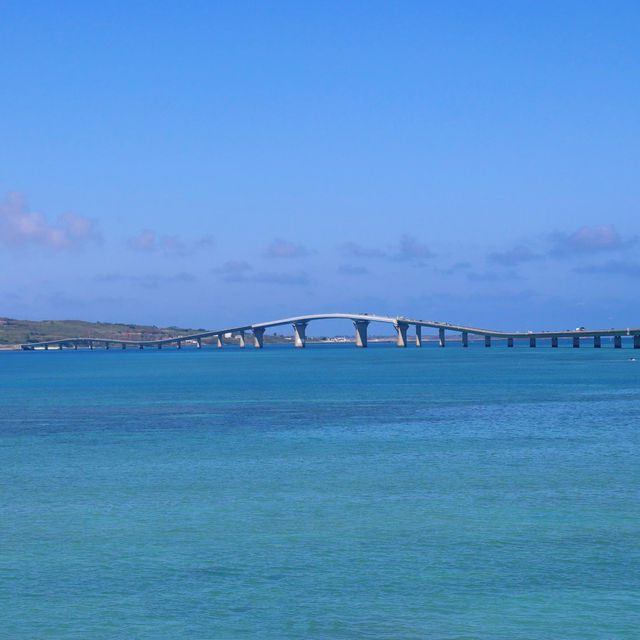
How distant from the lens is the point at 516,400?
73750mm

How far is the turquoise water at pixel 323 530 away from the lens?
19.3 metres

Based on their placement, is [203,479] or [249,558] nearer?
[249,558]

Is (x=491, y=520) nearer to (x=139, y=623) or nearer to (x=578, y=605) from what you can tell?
(x=578, y=605)

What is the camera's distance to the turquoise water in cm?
1927

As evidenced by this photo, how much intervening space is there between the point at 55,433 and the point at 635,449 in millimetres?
29680

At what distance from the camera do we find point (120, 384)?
111 meters

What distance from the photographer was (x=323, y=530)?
26.2 m

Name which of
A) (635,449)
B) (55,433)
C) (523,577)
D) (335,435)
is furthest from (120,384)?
(523,577)

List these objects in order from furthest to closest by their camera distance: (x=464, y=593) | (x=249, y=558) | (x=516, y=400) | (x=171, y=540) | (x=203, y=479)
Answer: (x=516, y=400) < (x=203, y=479) < (x=171, y=540) < (x=249, y=558) < (x=464, y=593)

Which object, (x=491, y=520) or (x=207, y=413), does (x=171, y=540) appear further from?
(x=207, y=413)

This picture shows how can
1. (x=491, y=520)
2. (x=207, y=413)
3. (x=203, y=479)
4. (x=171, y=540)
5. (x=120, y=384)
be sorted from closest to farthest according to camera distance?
(x=171, y=540) → (x=491, y=520) → (x=203, y=479) → (x=207, y=413) → (x=120, y=384)

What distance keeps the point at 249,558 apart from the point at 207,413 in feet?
141

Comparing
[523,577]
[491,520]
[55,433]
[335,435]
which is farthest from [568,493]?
[55,433]

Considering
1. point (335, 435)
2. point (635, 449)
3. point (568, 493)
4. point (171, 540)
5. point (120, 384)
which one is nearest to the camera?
point (171, 540)
